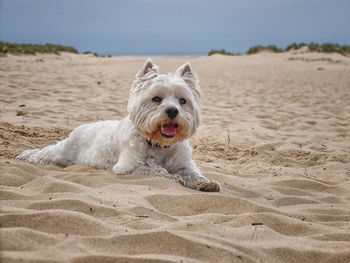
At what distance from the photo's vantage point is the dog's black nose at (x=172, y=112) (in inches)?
165

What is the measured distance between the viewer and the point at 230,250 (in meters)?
2.47

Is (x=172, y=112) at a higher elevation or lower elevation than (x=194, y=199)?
higher

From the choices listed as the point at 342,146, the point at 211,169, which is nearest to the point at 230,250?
the point at 211,169

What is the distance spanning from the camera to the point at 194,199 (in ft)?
11.7

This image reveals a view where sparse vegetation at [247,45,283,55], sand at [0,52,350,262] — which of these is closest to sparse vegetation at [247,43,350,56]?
sparse vegetation at [247,45,283,55]

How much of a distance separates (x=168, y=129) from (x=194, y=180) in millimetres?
603

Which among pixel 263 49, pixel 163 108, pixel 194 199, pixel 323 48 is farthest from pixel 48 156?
pixel 263 49

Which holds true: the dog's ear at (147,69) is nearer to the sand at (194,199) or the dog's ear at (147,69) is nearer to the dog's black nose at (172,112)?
the dog's black nose at (172,112)

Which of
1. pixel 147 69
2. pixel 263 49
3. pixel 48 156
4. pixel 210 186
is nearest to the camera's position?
pixel 210 186

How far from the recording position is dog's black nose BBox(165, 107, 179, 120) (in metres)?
4.20

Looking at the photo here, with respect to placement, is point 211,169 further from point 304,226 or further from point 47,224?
point 47,224

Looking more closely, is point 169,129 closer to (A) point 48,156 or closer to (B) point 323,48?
(A) point 48,156

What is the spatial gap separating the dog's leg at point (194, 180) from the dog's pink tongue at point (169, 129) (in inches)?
18.2

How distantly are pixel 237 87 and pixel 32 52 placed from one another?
47.7 ft
